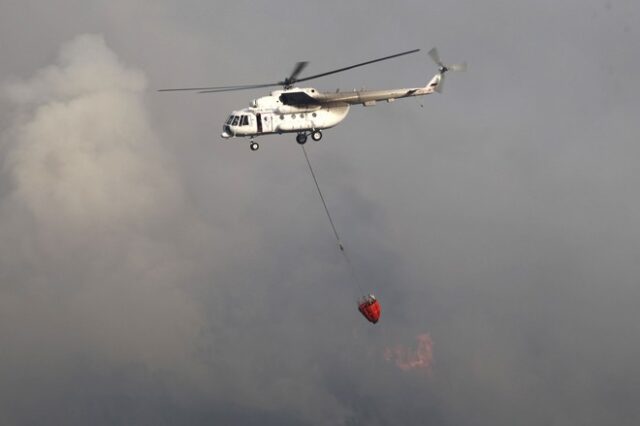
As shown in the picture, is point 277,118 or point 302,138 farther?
point 302,138

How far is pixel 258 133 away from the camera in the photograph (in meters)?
84.0

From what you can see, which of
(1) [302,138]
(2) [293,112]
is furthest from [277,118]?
(1) [302,138]

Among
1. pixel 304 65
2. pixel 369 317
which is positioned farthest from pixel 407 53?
pixel 369 317

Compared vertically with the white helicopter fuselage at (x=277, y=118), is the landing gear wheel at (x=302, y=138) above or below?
below

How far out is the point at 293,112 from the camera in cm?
8338

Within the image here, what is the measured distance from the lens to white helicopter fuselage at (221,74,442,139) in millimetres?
82875

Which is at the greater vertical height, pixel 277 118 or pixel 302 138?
pixel 277 118

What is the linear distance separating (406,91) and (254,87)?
56.2ft

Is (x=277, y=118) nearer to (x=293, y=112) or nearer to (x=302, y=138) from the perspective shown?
(x=293, y=112)

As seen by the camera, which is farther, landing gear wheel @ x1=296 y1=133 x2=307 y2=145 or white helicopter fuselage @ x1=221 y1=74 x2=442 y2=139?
landing gear wheel @ x1=296 y1=133 x2=307 y2=145

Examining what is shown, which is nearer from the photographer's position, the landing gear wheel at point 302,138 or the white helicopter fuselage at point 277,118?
the white helicopter fuselage at point 277,118

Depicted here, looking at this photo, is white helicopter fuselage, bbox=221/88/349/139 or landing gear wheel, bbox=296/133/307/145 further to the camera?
landing gear wheel, bbox=296/133/307/145

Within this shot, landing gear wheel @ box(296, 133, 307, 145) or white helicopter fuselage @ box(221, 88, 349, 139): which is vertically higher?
white helicopter fuselage @ box(221, 88, 349, 139)

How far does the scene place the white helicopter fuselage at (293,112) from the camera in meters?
82.9
